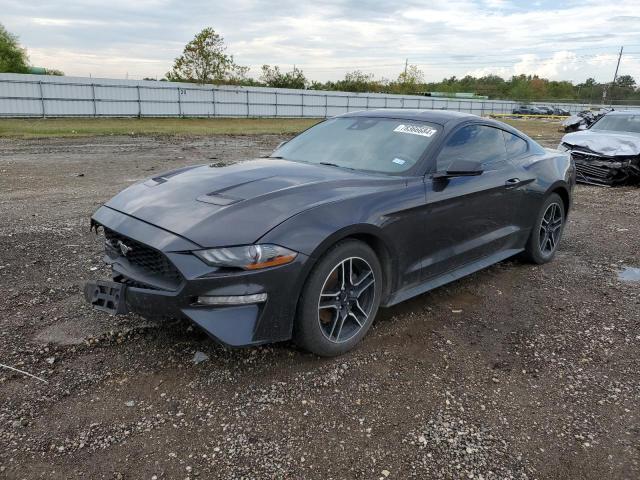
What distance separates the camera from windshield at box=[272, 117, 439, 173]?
3.93m

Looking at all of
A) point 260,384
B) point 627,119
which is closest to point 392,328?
point 260,384

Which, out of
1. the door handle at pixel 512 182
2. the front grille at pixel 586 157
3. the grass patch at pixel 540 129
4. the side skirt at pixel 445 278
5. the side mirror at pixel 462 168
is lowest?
the grass patch at pixel 540 129

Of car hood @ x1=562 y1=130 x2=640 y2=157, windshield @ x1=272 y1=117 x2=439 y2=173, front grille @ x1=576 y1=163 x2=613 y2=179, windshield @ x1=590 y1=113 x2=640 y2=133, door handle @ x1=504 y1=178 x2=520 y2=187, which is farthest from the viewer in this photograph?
windshield @ x1=590 y1=113 x2=640 y2=133

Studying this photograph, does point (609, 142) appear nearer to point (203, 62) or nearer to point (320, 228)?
point (320, 228)

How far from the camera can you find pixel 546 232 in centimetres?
544

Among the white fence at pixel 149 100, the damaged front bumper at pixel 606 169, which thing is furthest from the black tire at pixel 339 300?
the white fence at pixel 149 100

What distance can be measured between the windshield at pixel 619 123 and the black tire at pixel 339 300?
33.9 feet

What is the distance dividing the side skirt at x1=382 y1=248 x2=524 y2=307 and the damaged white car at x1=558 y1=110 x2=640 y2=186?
7.02 metres

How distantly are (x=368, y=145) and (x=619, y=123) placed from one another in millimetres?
9854

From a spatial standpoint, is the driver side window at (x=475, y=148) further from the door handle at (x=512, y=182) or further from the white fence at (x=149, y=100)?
the white fence at (x=149, y=100)

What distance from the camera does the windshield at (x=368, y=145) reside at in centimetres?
393

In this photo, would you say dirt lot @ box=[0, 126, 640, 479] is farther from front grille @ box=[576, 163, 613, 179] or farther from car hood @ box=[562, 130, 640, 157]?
car hood @ box=[562, 130, 640, 157]

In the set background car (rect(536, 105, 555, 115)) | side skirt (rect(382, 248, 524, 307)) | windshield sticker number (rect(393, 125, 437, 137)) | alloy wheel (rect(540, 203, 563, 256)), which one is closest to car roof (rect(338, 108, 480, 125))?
windshield sticker number (rect(393, 125, 437, 137))

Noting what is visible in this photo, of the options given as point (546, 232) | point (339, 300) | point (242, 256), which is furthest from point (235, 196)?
point (546, 232)
